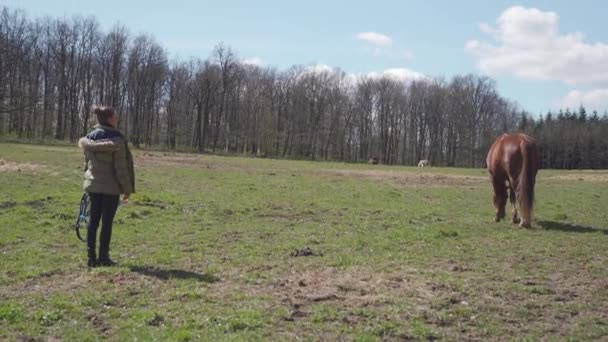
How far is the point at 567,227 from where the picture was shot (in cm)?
1350

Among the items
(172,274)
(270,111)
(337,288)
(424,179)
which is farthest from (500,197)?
(270,111)

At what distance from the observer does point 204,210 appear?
1496cm

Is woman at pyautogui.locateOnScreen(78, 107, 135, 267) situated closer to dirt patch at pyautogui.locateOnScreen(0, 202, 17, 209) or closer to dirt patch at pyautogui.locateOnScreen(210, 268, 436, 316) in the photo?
Answer: dirt patch at pyautogui.locateOnScreen(210, 268, 436, 316)

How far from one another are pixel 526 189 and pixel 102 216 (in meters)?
9.51

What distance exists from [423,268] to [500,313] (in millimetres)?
2297

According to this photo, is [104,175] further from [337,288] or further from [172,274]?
[337,288]

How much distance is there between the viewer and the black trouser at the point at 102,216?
8133mm

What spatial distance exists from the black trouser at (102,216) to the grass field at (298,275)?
0.41 m

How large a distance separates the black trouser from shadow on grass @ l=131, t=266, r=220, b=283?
0.62 metres

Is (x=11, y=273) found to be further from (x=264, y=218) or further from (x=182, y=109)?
(x=182, y=109)

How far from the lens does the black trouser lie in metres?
8.13

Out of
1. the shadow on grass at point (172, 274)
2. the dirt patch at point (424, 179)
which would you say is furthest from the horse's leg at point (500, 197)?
the dirt patch at point (424, 179)

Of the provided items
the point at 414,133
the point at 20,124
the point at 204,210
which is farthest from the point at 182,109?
the point at 204,210

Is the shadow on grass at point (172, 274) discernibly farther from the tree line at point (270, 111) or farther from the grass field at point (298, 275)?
the tree line at point (270, 111)
